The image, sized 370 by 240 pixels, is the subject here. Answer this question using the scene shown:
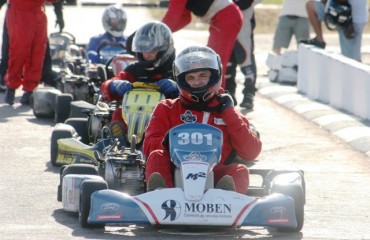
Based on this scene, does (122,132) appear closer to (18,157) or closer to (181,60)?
(18,157)

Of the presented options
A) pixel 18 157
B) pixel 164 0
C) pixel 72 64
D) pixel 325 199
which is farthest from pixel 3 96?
pixel 164 0

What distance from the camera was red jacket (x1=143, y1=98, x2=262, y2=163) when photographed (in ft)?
29.2

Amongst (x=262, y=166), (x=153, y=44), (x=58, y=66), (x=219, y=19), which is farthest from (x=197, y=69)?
(x=58, y=66)

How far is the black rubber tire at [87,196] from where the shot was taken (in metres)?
8.18

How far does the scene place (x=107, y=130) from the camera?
11016 mm

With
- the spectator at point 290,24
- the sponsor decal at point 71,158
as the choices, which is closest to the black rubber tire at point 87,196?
the sponsor decal at point 71,158

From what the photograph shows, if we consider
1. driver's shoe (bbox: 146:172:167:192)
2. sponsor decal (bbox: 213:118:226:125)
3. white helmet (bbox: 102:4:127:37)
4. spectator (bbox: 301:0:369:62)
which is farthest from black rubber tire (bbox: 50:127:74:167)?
spectator (bbox: 301:0:369:62)

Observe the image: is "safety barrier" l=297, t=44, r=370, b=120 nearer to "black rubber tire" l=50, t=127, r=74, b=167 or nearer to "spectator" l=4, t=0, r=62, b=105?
"spectator" l=4, t=0, r=62, b=105

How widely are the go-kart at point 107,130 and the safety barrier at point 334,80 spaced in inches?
138

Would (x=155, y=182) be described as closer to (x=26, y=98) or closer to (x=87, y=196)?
(x=87, y=196)

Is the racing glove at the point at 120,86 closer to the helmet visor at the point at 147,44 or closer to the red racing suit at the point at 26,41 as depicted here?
the helmet visor at the point at 147,44

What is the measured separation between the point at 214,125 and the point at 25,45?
7.10 meters

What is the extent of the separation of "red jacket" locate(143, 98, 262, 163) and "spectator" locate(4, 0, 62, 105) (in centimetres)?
679

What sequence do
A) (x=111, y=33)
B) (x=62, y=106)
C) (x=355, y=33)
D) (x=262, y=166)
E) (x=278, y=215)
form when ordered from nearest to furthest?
(x=278, y=215), (x=262, y=166), (x=62, y=106), (x=111, y=33), (x=355, y=33)
